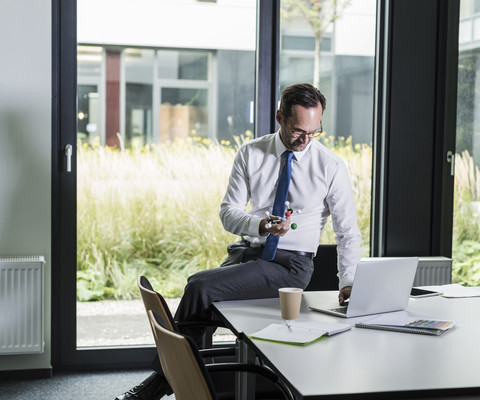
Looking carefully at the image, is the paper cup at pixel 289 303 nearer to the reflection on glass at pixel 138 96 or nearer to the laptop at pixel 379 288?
the laptop at pixel 379 288

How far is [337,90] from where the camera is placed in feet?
14.1

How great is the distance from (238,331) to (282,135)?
133 centimetres

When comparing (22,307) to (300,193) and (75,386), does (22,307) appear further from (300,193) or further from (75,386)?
(300,193)

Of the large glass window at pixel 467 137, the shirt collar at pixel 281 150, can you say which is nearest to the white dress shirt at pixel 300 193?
the shirt collar at pixel 281 150

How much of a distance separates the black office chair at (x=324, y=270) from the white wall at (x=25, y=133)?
61.7 inches

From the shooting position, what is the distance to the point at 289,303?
2113 mm

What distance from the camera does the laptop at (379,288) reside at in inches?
83.8

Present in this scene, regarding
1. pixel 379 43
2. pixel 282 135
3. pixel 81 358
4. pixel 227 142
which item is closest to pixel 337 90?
pixel 379 43

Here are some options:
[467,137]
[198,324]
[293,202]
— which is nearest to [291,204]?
[293,202]

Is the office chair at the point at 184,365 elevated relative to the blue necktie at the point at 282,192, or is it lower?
lower

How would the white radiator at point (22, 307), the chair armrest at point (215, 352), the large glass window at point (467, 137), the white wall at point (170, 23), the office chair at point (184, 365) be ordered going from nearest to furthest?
the office chair at point (184, 365) → the chair armrest at point (215, 352) → the white radiator at point (22, 307) → the white wall at point (170, 23) → the large glass window at point (467, 137)

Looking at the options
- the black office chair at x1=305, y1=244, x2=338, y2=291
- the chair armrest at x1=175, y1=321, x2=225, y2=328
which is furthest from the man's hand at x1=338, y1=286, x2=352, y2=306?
the black office chair at x1=305, y1=244, x2=338, y2=291

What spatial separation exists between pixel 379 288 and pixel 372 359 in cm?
54

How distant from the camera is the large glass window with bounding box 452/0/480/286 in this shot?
438 cm
